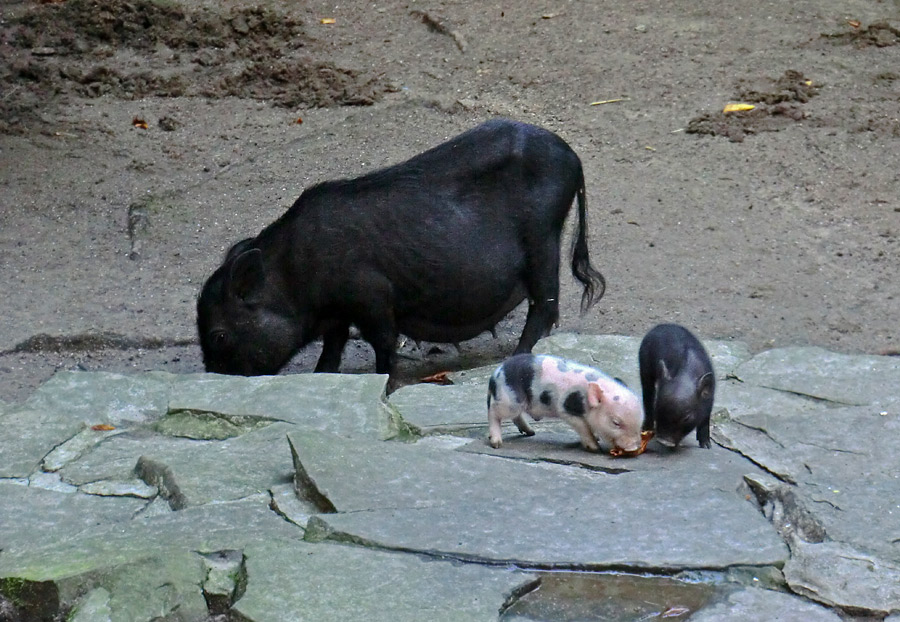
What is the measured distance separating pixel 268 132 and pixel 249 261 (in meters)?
3.34

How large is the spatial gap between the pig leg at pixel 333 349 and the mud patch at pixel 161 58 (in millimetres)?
3527

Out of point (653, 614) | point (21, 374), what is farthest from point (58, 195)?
point (653, 614)

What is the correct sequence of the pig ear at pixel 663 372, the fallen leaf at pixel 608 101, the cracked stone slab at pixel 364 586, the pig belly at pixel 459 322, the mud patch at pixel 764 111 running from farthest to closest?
the fallen leaf at pixel 608 101 < the mud patch at pixel 764 111 < the pig belly at pixel 459 322 < the pig ear at pixel 663 372 < the cracked stone slab at pixel 364 586

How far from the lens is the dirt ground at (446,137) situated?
22.3 ft

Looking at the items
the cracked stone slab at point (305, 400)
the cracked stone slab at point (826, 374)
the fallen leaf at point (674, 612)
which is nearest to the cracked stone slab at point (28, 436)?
the cracked stone slab at point (305, 400)

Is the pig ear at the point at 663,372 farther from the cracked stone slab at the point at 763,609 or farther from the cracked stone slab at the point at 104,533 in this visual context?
the cracked stone slab at the point at 104,533

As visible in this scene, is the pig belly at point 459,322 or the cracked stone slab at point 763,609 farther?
the pig belly at point 459,322

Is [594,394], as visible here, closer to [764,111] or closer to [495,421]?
[495,421]

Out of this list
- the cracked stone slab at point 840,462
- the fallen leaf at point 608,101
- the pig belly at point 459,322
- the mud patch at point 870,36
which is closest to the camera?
the cracked stone slab at point 840,462

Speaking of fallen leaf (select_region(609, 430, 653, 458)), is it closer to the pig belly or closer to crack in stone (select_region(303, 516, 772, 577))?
crack in stone (select_region(303, 516, 772, 577))

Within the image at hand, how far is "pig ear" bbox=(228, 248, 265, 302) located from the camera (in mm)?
5977

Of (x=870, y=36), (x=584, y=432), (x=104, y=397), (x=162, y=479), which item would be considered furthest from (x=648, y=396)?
(x=870, y=36)

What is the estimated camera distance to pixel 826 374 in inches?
206

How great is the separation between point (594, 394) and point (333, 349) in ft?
8.38
